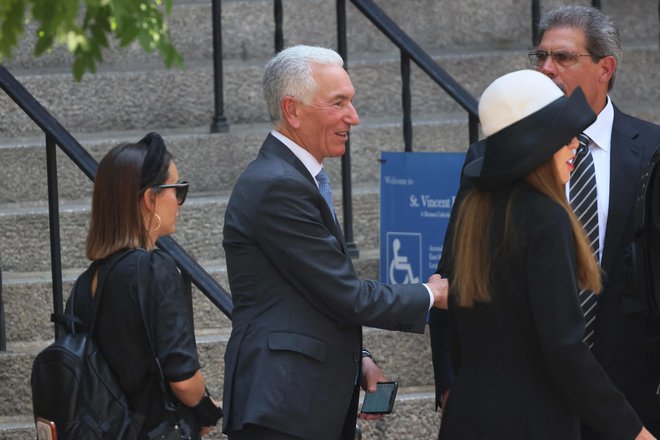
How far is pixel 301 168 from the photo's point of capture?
403cm

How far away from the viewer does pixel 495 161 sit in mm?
3588

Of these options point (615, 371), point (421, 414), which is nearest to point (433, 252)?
point (421, 414)

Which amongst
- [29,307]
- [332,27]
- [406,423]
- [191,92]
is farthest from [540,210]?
[332,27]

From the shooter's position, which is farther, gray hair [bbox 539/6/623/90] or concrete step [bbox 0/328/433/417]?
concrete step [bbox 0/328/433/417]

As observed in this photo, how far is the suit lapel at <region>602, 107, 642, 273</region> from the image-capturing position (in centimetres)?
432

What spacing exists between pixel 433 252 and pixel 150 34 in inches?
99.1

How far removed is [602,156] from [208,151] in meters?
2.35

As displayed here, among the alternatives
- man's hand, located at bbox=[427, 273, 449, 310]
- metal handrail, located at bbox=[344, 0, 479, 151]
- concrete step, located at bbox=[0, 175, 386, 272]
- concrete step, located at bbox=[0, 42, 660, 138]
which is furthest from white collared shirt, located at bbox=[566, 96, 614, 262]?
concrete step, located at bbox=[0, 42, 660, 138]

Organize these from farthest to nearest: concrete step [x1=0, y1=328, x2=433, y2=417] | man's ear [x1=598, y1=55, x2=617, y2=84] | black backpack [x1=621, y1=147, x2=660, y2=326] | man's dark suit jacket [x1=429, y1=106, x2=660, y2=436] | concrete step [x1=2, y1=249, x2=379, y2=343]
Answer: concrete step [x1=2, y1=249, x2=379, y2=343] → concrete step [x1=0, y1=328, x2=433, y2=417] → man's ear [x1=598, y1=55, x2=617, y2=84] → man's dark suit jacket [x1=429, y1=106, x2=660, y2=436] → black backpack [x1=621, y1=147, x2=660, y2=326]

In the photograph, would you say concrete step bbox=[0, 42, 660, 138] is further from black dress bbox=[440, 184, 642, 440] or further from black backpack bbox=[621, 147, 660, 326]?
black dress bbox=[440, 184, 642, 440]

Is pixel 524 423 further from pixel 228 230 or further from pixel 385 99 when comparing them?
pixel 385 99

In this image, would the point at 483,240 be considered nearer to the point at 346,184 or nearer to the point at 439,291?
the point at 439,291

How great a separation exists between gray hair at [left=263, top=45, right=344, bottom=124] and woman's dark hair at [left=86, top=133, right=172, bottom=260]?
420 millimetres

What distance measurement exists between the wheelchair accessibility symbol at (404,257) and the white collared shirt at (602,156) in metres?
1.12
